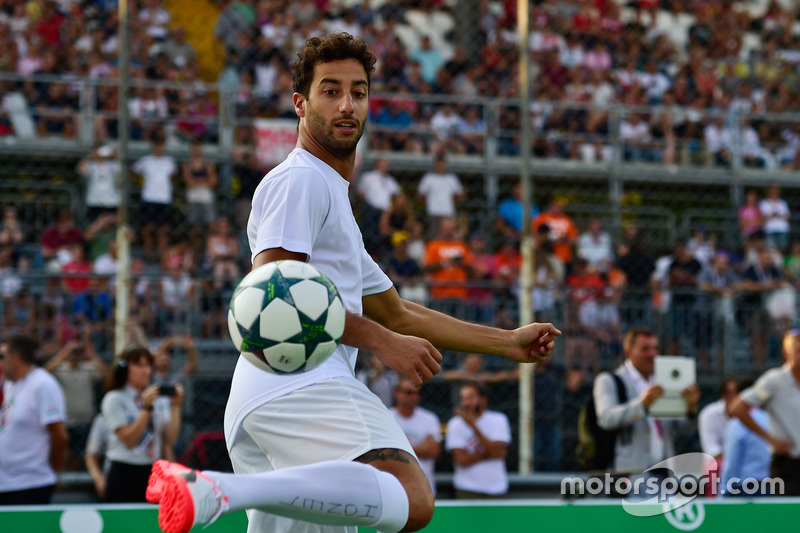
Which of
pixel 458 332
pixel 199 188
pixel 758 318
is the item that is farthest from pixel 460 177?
pixel 458 332

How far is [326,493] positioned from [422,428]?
5.29 meters

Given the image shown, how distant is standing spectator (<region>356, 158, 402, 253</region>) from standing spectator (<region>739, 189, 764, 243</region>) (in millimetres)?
3986

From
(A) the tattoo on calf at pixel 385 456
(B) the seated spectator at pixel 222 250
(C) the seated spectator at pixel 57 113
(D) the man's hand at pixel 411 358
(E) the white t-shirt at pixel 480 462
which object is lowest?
(E) the white t-shirt at pixel 480 462

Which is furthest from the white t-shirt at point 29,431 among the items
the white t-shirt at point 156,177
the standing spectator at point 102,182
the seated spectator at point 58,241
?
the white t-shirt at point 156,177

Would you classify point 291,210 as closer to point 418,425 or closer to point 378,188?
point 418,425

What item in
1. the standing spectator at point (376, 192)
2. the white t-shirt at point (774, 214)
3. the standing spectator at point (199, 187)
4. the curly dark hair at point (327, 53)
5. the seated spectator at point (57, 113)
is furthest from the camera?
the white t-shirt at point (774, 214)

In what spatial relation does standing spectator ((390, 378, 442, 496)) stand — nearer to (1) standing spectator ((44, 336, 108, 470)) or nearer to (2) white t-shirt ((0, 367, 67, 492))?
(1) standing spectator ((44, 336, 108, 470))

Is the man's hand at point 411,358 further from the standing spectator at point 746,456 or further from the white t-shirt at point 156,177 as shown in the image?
the white t-shirt at point 156,177

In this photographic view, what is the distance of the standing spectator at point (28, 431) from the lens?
7035 millimetres

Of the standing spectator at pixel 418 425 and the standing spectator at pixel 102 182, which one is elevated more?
the standing spectator at pixel 102 182

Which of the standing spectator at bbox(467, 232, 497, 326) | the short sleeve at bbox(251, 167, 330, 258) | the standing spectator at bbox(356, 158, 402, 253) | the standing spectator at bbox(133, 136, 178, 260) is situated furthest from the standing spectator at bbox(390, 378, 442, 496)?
the short sleeve at bbox(251, 167, 330, 258)

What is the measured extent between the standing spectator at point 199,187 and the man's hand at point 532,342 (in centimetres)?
717

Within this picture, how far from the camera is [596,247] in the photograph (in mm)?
11367

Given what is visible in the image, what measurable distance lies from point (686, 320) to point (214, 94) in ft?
19.7
